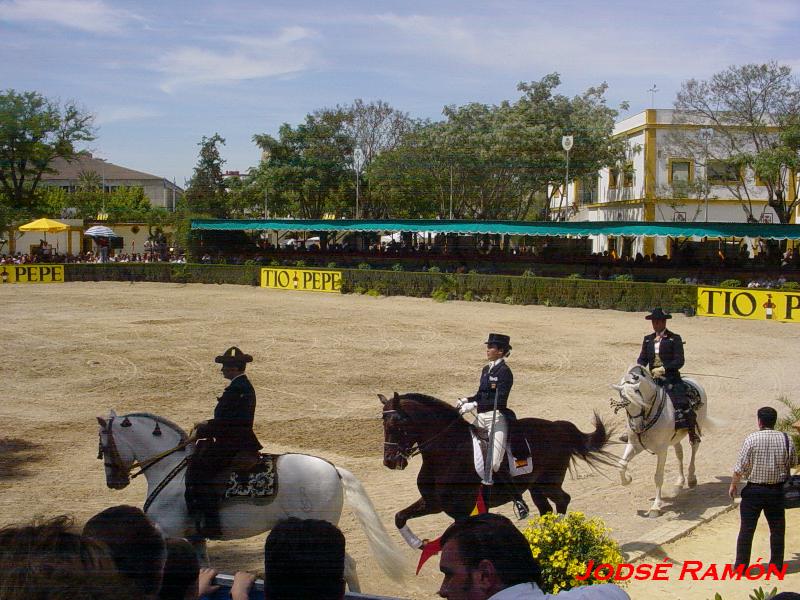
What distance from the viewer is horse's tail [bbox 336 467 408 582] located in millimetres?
6227

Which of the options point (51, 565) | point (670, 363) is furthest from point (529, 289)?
point (51, 565)

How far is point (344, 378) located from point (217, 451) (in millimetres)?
10263

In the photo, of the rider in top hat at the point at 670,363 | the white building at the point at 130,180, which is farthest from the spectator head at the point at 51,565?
the white building at the point at 130,180

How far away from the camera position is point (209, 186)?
57.1m

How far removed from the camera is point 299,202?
53344 millimetres

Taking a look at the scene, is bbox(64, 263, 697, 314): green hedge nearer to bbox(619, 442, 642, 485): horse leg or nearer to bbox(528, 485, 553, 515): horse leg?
bbox(619, 442, 642, 485): horse leg

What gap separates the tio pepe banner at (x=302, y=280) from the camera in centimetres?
3650

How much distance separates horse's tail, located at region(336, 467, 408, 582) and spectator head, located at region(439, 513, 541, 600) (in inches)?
141

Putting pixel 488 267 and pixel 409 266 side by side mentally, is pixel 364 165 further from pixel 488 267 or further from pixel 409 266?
pixel 488 267

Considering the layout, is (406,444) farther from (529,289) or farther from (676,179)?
(676,179)

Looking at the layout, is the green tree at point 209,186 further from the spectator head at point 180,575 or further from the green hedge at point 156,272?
the spectator head at point 180,575

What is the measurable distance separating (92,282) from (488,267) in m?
20.0

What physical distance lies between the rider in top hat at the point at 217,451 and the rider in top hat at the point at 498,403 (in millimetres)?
2099

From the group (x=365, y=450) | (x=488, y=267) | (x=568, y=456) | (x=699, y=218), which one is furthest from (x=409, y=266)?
(x=568, y=456)
